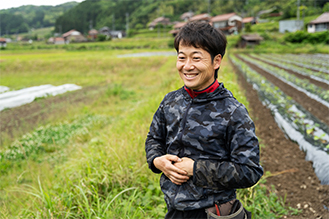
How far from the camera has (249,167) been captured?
113cm

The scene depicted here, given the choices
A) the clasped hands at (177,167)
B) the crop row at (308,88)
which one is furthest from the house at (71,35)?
the clasped hands at (177,167)

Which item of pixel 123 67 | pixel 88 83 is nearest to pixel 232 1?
pixel 123 67

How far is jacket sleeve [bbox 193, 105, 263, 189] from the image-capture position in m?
1.13

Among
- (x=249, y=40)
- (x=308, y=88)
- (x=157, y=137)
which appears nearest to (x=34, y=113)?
(x=157, y=137)

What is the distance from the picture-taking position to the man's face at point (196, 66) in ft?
3.98

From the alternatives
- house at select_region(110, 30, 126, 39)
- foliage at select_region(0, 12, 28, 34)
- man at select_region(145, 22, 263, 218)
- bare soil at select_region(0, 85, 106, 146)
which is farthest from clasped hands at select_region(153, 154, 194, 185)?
house at select_region(110, 30, 126, 39)

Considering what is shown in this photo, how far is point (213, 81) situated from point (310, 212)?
88.4 inches

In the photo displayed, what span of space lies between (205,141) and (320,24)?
3718cm

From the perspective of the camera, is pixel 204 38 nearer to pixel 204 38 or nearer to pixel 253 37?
pixel 204 38

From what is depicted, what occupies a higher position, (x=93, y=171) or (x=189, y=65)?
(x=189, y=65)

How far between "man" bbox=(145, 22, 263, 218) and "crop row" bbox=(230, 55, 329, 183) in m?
2.66

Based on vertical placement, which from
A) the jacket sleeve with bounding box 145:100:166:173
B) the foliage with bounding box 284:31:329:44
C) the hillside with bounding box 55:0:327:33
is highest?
the hillside with bounding box 55:0:327:33

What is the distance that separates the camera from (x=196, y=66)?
47.7 inches

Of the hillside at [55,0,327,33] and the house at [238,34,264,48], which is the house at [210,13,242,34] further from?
the hillside at [55,0,327,33]
